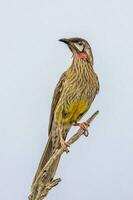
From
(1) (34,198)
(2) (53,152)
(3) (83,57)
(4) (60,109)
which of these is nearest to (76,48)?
(3) (83,57)

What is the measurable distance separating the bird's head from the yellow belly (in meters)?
0.24

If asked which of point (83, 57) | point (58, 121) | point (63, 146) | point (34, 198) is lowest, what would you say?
point (34, 198)

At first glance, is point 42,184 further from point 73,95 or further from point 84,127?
point 73,95

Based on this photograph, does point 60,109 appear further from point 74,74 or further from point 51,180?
point 51,180

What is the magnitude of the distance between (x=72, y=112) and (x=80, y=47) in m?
0.37

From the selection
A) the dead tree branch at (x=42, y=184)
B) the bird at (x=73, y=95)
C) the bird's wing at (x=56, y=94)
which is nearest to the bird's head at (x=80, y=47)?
the bird at (x=73, y=95)

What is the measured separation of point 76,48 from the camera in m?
2.96

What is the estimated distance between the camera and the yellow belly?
3.06 meters

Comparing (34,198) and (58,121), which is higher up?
(58,121)

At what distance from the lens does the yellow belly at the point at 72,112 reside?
306cm

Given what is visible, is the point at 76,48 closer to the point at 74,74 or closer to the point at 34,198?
the point at 74,74

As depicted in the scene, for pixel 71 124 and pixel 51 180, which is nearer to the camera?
pixel 51 180

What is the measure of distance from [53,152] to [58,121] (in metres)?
0.18

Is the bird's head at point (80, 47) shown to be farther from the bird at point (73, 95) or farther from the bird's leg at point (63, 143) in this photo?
the bird's leg at point (63, 143)
